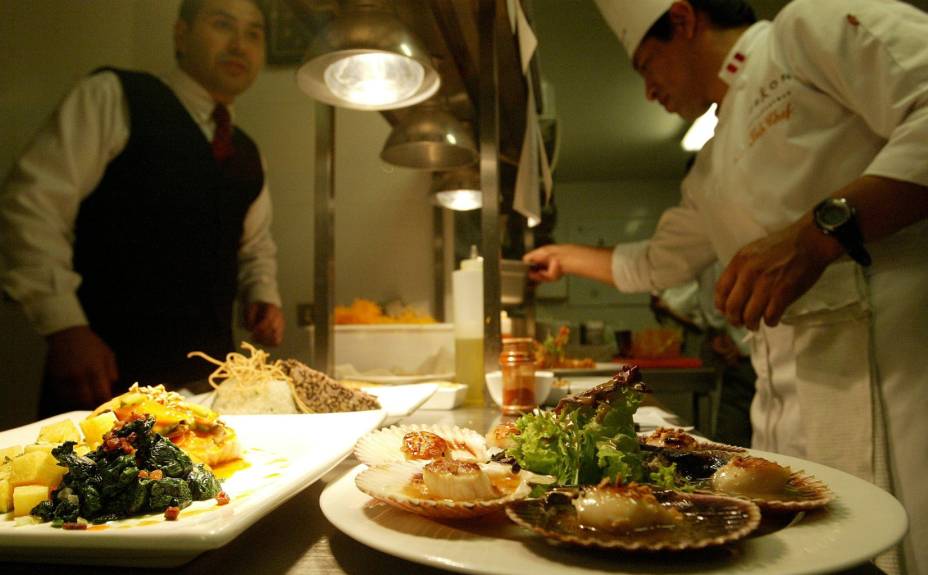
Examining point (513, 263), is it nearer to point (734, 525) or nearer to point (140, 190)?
point (734, 525)

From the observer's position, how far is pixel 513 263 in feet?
6.80

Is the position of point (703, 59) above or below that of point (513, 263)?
above

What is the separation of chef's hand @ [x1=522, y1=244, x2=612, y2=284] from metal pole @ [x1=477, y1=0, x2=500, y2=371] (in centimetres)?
92

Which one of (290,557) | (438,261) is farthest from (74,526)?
(438,261)

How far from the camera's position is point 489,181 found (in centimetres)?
161

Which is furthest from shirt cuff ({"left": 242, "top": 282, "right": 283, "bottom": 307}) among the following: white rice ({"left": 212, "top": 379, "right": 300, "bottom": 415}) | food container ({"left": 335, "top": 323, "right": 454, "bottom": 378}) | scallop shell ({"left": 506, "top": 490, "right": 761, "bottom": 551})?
scallop shell ({"left": 506, "top": 490, "right": 761, "bottom": 551})

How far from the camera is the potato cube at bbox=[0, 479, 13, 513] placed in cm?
58

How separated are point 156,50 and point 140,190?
3.58 ft

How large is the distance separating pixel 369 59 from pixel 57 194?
5.91 feet

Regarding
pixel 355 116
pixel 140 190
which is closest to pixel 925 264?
pixel 140 190

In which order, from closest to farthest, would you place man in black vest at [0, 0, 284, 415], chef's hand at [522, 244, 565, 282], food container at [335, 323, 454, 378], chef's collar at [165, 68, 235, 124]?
food container at [335, 323, 454, 378]
man in black vest at [0, 0, 284, 415]
chef's hand at [522, 244, 565, 282]
chef's collar at [165, 68, 235, 124]

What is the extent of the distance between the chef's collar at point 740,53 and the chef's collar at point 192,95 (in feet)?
9.22

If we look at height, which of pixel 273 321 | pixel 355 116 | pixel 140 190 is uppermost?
pixel 355 116

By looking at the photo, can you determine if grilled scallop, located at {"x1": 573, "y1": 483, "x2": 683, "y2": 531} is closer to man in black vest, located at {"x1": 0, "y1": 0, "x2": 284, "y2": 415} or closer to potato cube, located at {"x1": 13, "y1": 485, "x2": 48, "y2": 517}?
potato cube, located at {"x1": 13, "y1": 485, "x2": 48, "y2": 517}
